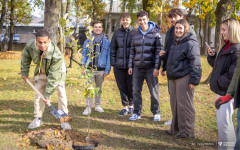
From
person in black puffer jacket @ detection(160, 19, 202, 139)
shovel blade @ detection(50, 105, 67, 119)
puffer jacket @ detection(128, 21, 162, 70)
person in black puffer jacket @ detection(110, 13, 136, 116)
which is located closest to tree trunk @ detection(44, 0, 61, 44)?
Answer: person in black puffer jacket @ detection(110, 13, 136, 116)

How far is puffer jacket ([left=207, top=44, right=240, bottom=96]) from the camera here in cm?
359

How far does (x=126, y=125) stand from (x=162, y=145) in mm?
1149

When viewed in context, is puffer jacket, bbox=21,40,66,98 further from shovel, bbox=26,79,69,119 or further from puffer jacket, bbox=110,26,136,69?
puffer jacket, bbox=110,26,136,69

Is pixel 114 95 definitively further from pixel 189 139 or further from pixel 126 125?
pixel 189 139

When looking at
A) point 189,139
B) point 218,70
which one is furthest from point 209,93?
point 218,70

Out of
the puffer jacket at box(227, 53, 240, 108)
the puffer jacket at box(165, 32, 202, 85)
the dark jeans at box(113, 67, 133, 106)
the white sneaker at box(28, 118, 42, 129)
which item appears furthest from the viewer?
the dark jeans at box(113, 67, 133, 106)

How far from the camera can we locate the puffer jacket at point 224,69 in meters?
3.59

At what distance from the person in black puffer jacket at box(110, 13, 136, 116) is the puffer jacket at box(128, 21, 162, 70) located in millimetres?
402

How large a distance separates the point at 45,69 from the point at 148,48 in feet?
6.52

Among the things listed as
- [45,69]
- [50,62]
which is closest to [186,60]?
[50,62]

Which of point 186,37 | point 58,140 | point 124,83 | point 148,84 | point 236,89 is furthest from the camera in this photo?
point 124,83

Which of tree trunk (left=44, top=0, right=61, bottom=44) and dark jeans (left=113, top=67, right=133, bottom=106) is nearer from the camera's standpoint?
dark jeans (left=113, top=67, right=133, bottom=106)

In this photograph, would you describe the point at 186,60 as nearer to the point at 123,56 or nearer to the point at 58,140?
the point at 123,56

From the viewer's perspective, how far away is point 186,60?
172 inches
